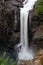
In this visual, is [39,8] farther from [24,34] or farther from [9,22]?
[9,22]

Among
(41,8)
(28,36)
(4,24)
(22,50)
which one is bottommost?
(22,50)

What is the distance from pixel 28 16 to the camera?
972 cm

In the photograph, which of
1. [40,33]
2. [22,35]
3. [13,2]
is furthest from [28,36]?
[13,2]

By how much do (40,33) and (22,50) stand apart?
141cm

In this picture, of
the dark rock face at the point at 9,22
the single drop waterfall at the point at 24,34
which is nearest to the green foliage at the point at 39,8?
the single drop waterfall at the point at 24,34

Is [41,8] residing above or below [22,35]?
above

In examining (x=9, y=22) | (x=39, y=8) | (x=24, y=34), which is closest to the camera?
(x=9, y=22)

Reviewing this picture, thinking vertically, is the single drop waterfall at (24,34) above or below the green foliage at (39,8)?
below

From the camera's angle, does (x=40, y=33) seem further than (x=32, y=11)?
No

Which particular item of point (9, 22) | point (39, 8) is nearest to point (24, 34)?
point (9, 22)

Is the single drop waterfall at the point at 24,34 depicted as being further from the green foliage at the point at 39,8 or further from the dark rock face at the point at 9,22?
the green foliage at the point at 39,8

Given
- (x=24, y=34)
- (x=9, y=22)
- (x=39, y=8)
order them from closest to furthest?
1. (x=9, y=22)
2. (x=39, y=8)
3. (x=24, y=34)

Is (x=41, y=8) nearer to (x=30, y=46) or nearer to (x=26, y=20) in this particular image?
(x=26, y=20)

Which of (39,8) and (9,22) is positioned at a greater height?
(39,8)
